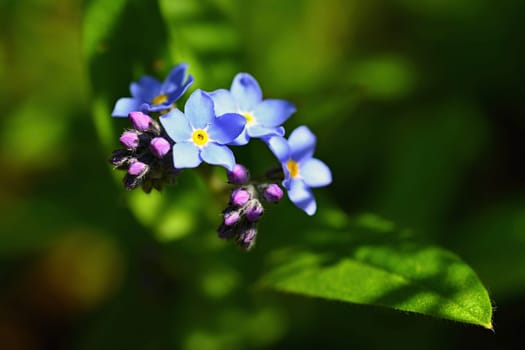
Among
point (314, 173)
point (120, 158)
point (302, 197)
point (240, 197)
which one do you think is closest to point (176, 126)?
point (120, 158)

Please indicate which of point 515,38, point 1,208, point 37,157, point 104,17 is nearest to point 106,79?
point 104,17

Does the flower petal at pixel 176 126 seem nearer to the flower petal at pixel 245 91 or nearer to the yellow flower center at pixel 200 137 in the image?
the yellow flower center at pixel 200 137

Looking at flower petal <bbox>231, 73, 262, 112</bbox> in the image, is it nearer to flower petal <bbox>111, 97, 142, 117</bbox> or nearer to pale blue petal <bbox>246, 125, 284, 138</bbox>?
pale blue petal <bbox>246, 125, 284, 138</bbox>

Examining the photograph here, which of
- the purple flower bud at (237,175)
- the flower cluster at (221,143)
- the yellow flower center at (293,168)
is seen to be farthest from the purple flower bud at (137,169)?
the yellow flower center at (293,168)

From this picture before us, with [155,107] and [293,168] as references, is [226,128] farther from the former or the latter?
[293,168]

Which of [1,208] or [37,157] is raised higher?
[37,157]

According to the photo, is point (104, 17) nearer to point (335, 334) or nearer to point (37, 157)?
point (37, 157)
